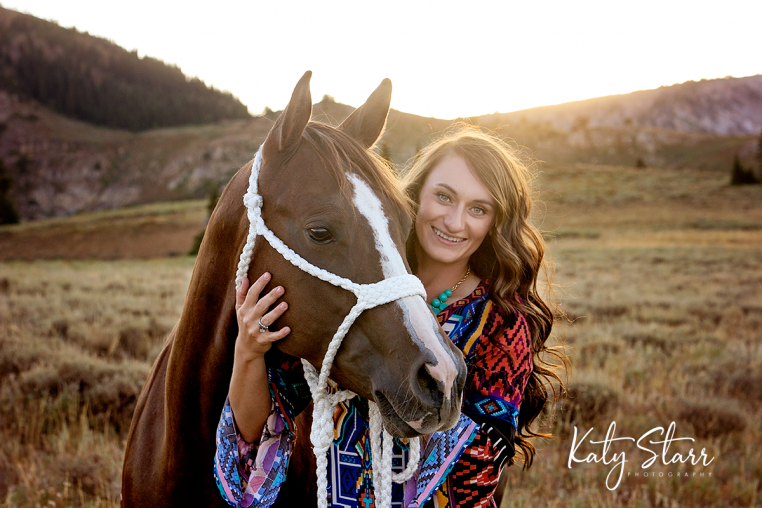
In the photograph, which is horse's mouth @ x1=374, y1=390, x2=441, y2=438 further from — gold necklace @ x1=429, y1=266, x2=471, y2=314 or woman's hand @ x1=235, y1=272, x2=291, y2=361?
gold necklace @ x1=429, y1=266, x2=471, y2=314

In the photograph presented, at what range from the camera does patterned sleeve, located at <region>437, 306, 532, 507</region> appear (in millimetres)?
1617

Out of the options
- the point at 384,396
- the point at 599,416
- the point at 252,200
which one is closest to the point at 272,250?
the point at 252,200

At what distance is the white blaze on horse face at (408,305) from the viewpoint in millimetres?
1242

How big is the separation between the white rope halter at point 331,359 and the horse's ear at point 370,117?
46 centimetres

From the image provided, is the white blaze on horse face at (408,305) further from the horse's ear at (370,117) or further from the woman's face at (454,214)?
the woman's face at (454,214)

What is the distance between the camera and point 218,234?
1.70m

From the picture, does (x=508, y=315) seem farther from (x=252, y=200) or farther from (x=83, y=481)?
(x=83, y=481)

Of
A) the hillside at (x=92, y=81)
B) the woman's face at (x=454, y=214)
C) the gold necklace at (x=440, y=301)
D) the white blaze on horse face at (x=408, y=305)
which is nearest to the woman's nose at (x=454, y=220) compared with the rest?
the woman's face at (x=454, y=214)

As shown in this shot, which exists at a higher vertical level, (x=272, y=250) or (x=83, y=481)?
(x=272, y=250)

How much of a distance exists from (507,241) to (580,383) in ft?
12.0

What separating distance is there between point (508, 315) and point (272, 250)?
1032 mm

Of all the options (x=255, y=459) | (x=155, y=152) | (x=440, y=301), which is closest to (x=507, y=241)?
(x=440, y=301)

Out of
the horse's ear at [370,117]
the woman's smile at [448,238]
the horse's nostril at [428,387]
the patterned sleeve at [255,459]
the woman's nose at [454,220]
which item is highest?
the horse's ear at [370,117]

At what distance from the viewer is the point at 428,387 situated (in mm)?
1277
